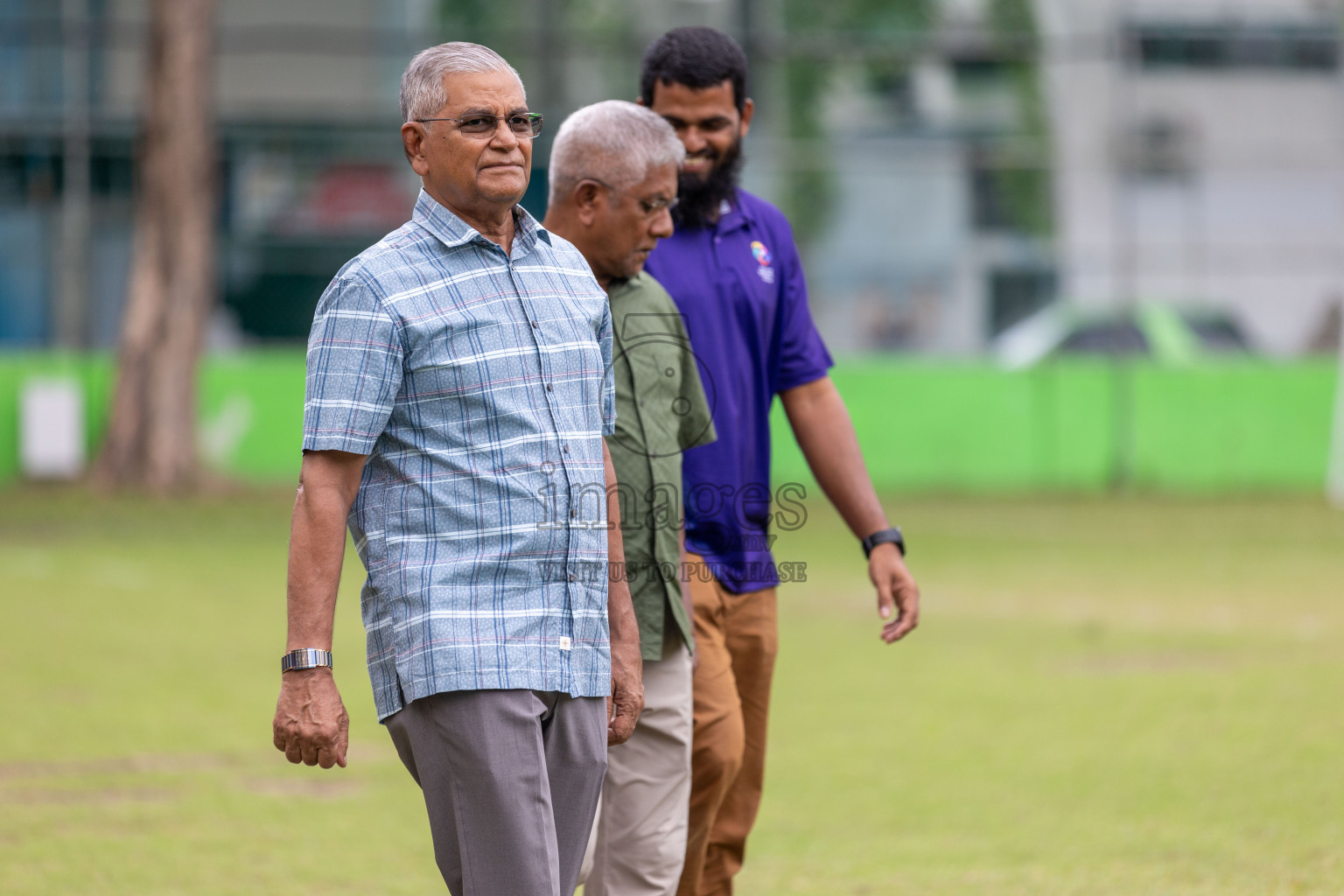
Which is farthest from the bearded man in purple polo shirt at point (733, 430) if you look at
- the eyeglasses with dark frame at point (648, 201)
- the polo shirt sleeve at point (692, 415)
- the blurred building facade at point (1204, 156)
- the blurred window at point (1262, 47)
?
the blurred window at point (1262, 47)

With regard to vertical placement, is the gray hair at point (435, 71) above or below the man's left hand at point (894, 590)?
above

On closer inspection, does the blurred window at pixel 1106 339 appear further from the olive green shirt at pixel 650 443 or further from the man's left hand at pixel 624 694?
the man's left hand at pixel 624 694

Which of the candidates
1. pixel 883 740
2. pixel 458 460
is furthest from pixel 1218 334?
pixel 458 460

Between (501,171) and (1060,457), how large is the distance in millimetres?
20082

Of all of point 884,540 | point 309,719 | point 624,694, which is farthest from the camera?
point 884,540

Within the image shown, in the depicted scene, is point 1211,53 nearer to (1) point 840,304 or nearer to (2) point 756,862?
(1) point 840,304

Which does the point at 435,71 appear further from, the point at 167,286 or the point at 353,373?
the point at 167,286

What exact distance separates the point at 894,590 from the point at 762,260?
863 mm

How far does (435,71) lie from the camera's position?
3.24m

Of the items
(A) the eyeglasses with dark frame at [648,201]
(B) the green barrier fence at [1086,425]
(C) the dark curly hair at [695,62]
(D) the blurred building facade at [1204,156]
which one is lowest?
(B) the green barrier fence at [1086,425]

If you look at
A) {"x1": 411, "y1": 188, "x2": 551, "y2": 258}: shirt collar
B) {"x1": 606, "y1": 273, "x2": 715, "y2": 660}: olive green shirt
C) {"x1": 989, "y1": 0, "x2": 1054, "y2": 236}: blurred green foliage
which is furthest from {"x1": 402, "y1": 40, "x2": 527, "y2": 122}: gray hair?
{"x1": 989, "y1": 0, "x2": 1054, "y2": 236}: blurred green foliage

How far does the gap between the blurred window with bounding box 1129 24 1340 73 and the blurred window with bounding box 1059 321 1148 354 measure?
4022 mm

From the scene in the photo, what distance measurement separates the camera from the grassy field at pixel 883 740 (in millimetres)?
5750

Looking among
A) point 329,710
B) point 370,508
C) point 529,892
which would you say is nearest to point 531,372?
point 370,508
